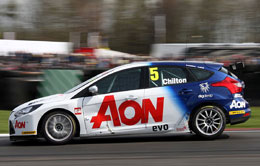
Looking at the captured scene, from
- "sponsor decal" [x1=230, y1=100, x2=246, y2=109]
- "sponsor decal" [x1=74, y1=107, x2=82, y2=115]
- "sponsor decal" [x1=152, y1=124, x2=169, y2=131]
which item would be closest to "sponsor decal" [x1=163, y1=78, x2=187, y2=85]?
"sponsor decal" [x1=152, y1=124, x2=169, y2=131]

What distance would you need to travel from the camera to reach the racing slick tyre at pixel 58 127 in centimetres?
811

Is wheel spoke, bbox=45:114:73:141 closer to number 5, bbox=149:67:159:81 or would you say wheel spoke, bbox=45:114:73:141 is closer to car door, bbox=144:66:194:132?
car door, bbox=144:66:194:132

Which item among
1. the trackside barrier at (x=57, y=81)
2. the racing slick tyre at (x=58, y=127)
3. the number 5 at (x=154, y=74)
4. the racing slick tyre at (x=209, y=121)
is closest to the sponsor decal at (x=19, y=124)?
the racing slick tyre at (x=58, y=127)

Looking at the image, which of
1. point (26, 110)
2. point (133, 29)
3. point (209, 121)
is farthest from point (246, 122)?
point (133, 29)

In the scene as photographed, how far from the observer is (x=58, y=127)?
8.16m

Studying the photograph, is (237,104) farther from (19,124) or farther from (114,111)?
(19,124)

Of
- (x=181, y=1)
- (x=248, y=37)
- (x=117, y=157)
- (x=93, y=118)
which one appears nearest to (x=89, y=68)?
(x=93, y=118)

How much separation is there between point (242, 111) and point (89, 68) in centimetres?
704

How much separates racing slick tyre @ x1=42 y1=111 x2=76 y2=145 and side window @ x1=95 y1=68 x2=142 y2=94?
76cm

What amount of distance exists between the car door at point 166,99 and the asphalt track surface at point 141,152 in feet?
1.08

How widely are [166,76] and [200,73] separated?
0.67 meters

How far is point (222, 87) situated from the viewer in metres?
8.53

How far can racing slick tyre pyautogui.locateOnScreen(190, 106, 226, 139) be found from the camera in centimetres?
837

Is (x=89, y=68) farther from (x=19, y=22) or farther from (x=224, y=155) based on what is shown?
(x=19, y=22)
